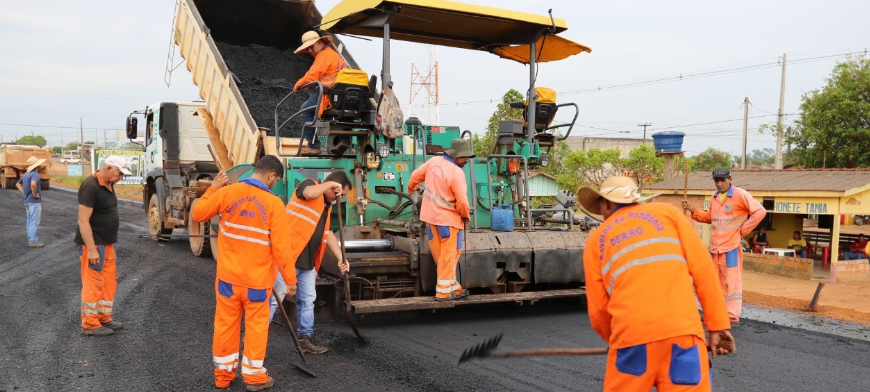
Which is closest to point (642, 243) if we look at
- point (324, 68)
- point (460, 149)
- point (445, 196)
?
point (445, 196)

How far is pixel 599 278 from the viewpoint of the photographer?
9.23 ft

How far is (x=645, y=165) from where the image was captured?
22.9 meters

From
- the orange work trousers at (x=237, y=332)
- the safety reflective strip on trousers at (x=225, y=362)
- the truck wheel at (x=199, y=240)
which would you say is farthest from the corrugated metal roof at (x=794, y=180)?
the safety reflective strip on trousers at (x=225, y=362)

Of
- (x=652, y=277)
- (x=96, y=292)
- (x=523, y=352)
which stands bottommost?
(x=96, y=292)

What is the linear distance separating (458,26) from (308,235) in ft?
10.4

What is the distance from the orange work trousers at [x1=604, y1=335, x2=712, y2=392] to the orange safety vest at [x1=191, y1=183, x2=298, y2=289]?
244cm

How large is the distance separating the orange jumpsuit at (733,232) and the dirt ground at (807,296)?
5.74 ft

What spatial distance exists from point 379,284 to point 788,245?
9.96 metres

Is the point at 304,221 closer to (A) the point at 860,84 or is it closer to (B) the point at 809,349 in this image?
(B) the point at 809,349

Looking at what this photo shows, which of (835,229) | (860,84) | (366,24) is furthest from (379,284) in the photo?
(860,84)

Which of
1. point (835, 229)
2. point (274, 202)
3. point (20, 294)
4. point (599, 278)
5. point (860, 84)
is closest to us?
point (599, 278)

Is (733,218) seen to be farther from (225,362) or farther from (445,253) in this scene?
(225,362)

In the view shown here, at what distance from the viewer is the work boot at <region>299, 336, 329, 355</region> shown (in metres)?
5.02

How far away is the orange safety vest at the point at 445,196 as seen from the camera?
567 centimetres
